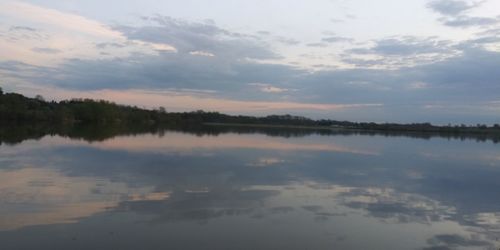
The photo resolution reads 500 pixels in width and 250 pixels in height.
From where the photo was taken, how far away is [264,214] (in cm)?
999

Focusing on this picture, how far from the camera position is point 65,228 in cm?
795

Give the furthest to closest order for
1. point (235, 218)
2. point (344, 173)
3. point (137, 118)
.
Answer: point (137, 118)
point (344, 173)
point (235, 218)

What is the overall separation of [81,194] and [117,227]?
332cm

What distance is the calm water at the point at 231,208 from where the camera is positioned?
25.8 ft

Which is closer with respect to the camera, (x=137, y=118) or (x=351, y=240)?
(x=351, y=240)

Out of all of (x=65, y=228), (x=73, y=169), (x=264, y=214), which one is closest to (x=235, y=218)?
(x=264, y=214)

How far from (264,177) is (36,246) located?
32.7 ft

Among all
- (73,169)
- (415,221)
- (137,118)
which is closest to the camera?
(415,221)

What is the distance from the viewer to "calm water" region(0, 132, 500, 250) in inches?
310

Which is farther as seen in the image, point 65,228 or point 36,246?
point 65,228

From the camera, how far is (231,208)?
10492 millimetres

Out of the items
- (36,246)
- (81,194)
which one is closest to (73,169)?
(81,194)

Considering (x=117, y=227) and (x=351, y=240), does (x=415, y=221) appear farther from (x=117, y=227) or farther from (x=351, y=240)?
(x=117, y=227)

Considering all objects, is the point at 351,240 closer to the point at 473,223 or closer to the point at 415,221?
the point at 415,221
